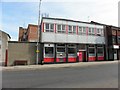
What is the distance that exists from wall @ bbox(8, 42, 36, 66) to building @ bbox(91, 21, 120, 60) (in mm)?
16273

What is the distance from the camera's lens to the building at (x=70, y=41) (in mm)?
29172

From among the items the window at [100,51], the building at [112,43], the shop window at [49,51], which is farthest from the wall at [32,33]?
the building at [112,43]

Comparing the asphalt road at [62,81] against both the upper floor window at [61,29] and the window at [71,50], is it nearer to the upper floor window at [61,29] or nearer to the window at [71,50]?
the upper floor window at [61,29]

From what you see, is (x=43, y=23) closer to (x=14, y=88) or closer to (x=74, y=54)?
(x=74, y=54)

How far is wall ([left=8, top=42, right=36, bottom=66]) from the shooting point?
26.8 meters

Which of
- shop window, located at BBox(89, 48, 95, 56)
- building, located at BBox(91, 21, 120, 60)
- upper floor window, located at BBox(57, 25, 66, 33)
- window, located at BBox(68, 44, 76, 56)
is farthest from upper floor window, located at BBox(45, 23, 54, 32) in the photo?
building, located at BBox(91, 21, 120, 60)

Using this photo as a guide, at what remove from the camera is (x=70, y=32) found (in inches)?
1241

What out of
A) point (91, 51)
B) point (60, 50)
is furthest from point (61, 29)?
point (91, 51)

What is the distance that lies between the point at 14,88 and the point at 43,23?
21402 millimetres

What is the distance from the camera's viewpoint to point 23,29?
64.6 m

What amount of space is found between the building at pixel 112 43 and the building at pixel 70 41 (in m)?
1.24

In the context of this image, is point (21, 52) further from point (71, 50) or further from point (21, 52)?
point (71, 50)

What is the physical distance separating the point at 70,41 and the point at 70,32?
169 cm

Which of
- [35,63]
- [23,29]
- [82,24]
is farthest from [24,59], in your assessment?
[23,29]
